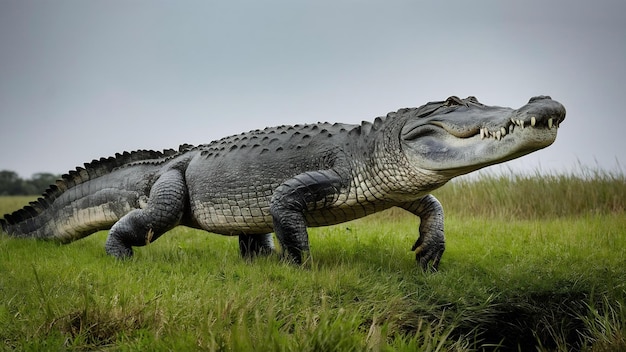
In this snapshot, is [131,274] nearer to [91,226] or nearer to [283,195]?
[283,195]

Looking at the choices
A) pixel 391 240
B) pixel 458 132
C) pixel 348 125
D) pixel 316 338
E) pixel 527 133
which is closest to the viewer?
pixel 316 338

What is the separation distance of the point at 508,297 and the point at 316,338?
2.57 m

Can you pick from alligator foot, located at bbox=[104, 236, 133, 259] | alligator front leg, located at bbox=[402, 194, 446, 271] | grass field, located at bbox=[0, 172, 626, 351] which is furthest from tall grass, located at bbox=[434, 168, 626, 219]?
alligator foot, located at bbox=[104, 236, 133, 259]

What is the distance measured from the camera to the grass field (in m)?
3.32

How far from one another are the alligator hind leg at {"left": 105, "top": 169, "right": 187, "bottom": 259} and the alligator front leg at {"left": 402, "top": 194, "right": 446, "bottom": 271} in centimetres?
232

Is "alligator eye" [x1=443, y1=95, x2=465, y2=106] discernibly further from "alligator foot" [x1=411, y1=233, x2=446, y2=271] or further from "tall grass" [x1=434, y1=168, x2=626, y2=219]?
"tall grass" [x1=434, y1=168, x2=626, y2=219]

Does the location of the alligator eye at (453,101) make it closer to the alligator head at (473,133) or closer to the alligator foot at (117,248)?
the alligator head at (473,133)

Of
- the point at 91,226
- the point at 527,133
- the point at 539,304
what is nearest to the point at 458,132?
the point at 527,133

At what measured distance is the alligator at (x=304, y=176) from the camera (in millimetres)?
4629

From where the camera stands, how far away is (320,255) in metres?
6.14

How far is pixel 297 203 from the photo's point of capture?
5.12m

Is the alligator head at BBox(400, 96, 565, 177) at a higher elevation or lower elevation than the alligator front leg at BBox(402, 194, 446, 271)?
higher

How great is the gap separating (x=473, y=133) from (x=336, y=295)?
167 centimetres

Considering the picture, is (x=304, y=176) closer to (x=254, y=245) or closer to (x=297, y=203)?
(x=297, y=203)
